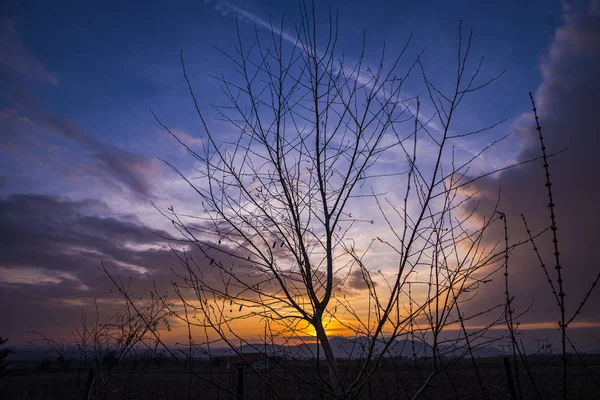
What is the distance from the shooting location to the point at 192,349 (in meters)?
2.09

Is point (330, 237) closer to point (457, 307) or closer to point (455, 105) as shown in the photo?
point (457, 307)

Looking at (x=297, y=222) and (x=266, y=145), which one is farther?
(x=266, y=145)

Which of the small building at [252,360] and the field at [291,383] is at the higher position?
the small building at [252,360]

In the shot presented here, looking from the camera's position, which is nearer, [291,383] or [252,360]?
[291,383]

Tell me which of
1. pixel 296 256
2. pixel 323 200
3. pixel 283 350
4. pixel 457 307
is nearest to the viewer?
pixel 457 307

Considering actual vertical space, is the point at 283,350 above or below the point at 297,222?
below

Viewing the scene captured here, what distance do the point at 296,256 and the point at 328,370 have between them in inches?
23.8

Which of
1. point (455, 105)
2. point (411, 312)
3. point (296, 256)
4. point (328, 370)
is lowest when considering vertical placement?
point (328, 370)

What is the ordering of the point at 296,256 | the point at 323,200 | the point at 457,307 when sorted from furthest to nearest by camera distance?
1. the point at 323,200
2. the point at 296,256
3. the point at 457,307

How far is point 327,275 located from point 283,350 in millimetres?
632

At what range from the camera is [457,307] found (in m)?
1.75

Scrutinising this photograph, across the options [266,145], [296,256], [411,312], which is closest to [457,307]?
[411,312]

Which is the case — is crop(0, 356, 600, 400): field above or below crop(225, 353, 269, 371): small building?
below

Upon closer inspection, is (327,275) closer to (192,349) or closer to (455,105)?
(192,349)
